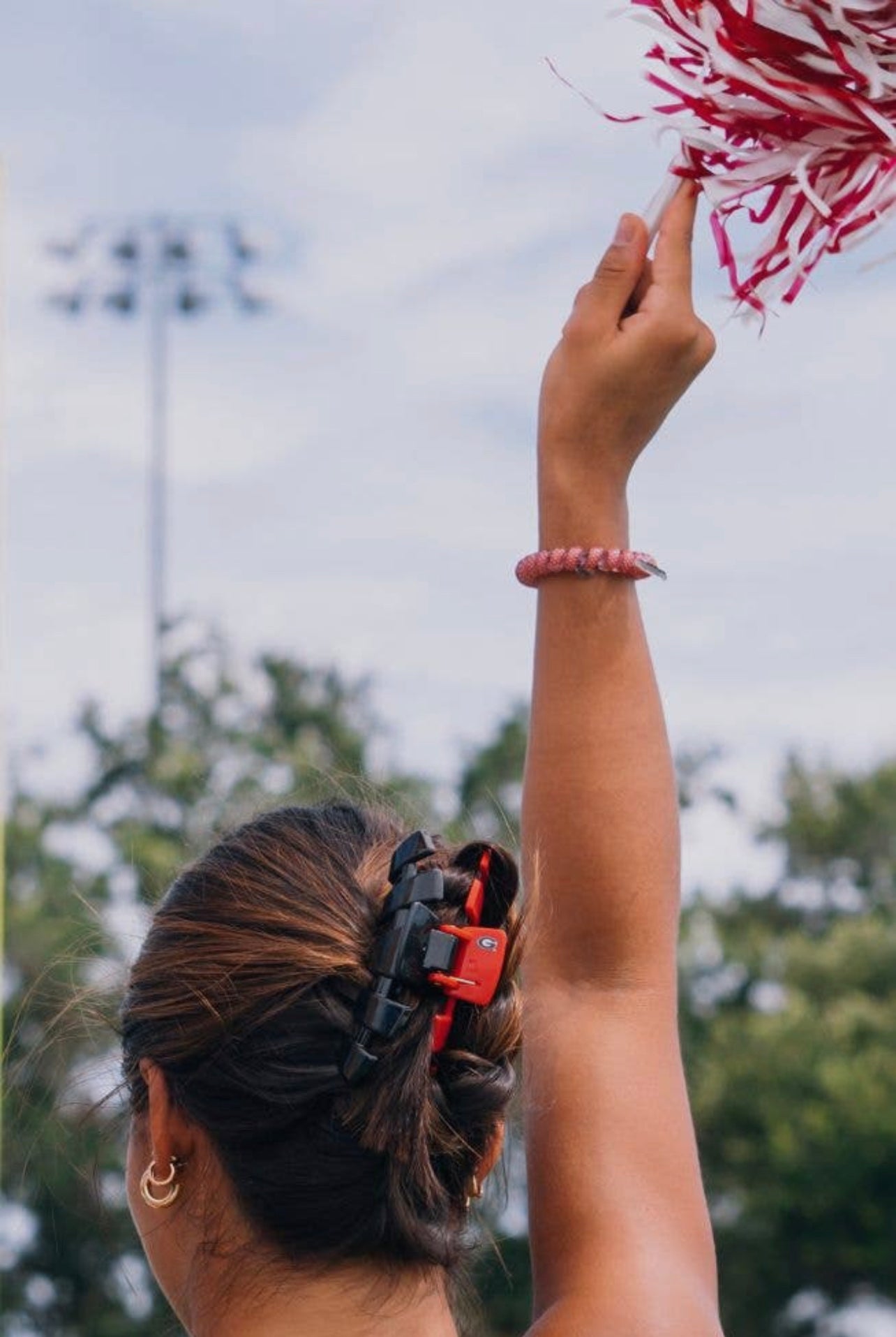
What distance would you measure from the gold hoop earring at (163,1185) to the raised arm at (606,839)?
26 centimetres

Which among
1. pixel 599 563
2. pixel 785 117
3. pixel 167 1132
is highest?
pixel 785 117

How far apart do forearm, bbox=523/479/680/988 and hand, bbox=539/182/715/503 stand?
0.07 feet

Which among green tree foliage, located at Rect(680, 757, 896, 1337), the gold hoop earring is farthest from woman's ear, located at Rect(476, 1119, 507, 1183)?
green tree foliage, located at Rect(680, 757, 896, 1337)

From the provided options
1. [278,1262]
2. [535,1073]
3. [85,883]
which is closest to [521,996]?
[535,1073]

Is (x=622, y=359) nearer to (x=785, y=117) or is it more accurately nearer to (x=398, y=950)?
(x=785, y=117)

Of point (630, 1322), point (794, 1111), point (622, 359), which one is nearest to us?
point (630, 1322)

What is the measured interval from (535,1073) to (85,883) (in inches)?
817

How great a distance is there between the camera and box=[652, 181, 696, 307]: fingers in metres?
1.46

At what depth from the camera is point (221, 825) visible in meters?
1.64

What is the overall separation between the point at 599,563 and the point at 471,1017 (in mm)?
337

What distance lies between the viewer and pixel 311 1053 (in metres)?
1.37

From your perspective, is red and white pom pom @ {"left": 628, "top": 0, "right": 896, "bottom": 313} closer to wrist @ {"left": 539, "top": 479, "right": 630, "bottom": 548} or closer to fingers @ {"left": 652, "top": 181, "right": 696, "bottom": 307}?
fingers @ {"left": 652, "top": 181, "right": 696, "bottom": 307}

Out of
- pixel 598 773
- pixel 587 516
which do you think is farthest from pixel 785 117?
pixel 598 773

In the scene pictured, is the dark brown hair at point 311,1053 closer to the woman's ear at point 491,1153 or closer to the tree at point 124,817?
A: the woman's ear at point 491,1153
